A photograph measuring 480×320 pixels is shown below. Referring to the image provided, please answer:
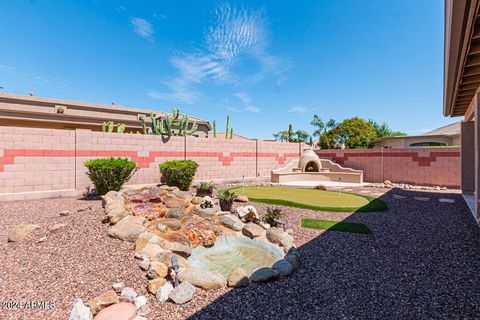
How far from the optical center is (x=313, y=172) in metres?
15.6

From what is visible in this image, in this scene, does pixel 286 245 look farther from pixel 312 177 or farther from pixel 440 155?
pixel 440 155

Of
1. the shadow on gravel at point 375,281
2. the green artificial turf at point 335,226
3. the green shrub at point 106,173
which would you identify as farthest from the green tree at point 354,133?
the green shrub at point 106,173

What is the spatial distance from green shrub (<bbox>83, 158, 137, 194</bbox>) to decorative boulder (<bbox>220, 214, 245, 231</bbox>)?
15.1 ft

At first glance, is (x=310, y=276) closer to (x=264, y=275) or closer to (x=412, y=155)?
(x=264, y=275)

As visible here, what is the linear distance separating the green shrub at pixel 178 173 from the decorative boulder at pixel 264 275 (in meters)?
7.22

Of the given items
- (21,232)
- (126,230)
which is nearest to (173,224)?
(126,230)

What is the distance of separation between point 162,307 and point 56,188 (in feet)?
27.0

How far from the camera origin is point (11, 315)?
2.52 m

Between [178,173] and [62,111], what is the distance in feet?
45.6

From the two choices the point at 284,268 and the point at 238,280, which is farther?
the point at 284,268

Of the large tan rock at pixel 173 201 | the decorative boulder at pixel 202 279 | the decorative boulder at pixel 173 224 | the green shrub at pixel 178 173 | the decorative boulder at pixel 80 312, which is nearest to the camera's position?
the decorative boulder at pixel 80 312

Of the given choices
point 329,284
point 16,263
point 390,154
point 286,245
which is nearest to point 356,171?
point 390,154

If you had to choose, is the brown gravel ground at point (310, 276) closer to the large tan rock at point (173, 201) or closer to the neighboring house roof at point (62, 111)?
the large tan rock at point (173, 201)

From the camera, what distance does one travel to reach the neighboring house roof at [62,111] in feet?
52.0
